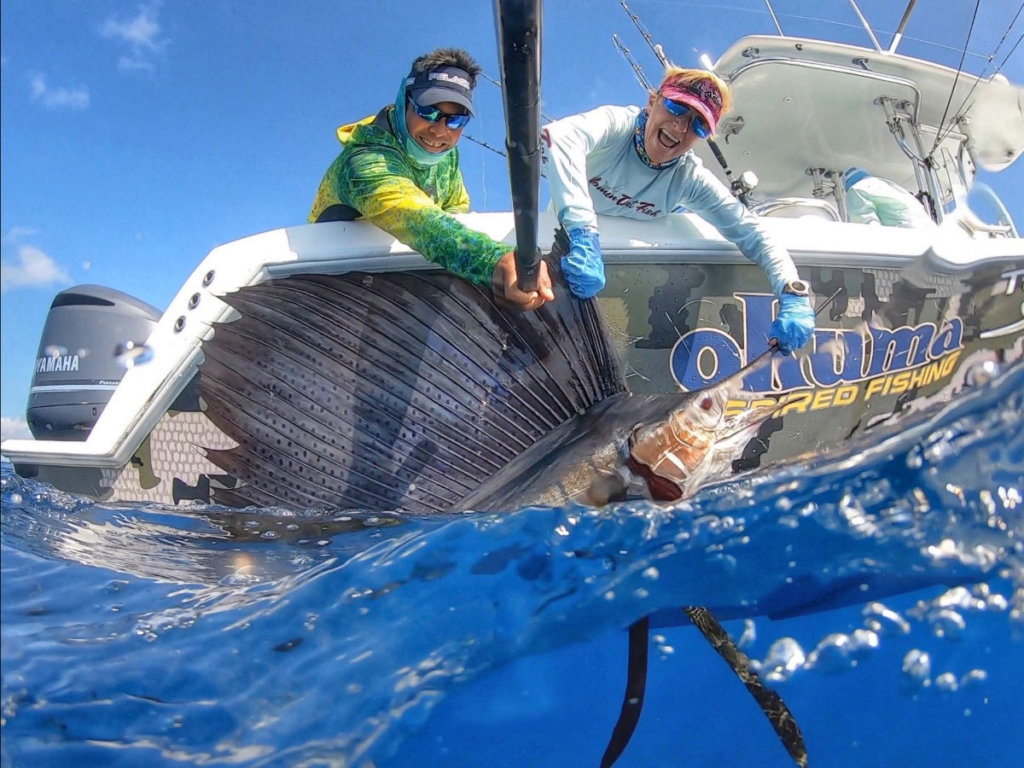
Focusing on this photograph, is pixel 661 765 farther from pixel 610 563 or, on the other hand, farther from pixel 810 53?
pixel 810 53

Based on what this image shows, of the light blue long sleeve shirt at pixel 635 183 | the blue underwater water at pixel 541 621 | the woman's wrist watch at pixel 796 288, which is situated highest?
the light blue long sleeve shirt at pixel 635 183

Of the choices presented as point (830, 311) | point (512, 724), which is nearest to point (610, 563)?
point (512, 724)

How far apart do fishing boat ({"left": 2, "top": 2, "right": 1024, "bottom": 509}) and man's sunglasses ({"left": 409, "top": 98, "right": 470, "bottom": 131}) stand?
356mm

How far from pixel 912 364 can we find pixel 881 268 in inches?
17.2

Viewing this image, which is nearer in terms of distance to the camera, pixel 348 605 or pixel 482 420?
pixel 348 605

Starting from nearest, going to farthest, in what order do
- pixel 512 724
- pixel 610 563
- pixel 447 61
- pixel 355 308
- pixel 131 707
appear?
pixel 131 707
pixel 610 563
pixel 512 724
pixel 355 308
pixel 447 61

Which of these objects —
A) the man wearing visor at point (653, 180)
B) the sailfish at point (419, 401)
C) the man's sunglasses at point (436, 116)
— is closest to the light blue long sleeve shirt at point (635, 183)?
the man wearing visor at point (653, 180)

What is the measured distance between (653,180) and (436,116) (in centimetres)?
96

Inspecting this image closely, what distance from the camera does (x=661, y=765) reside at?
1.96 m

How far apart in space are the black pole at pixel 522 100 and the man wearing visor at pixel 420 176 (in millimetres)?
269

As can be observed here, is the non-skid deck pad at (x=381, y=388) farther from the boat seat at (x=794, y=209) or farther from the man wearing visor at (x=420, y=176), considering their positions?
the boat seat at (x=794, y=209)

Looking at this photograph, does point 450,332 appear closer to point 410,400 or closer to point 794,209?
point 410,400

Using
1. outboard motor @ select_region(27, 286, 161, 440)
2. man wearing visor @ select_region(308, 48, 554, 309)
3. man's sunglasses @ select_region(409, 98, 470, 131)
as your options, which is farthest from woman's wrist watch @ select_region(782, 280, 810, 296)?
outboard motor @ select_region(27, 286, 161, 440)

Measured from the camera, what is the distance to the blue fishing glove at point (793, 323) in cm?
243
